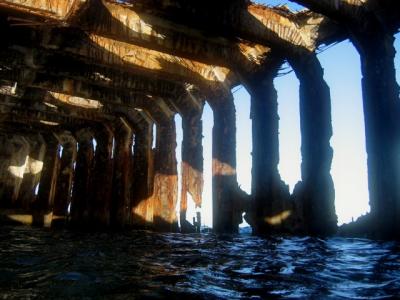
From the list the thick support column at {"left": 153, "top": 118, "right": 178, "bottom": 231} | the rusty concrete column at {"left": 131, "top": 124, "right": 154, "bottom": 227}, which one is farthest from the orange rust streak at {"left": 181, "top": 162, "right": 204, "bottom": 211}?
the rusty concrete column at {"left": 131, "top": 124, "right": 154, "bottom": 227}

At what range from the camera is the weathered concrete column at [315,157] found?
23.9 feet

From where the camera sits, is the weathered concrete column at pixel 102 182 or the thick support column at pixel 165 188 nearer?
the thick support column at pixel 165 188

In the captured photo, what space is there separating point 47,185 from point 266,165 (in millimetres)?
11904

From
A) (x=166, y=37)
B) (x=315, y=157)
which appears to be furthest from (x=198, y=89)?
(x=315, y=157)

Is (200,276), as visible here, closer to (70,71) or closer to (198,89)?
(70,71)

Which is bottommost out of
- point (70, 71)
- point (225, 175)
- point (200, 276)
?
point (200, 276)

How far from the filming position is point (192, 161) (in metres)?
11.0

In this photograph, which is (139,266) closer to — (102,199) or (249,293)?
(249,293)

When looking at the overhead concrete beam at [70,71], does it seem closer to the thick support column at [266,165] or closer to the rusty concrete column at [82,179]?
the thick support column at [266,165]

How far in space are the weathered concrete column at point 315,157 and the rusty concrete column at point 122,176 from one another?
736 centimetres

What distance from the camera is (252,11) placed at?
26.0ft

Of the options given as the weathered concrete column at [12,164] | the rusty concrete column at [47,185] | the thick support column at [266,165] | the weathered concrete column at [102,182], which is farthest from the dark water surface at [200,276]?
the weathered concrete column at [12,164]

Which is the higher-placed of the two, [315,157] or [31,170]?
[31,170]

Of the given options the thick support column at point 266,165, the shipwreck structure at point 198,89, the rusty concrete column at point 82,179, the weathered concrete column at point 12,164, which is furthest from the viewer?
the weathered concrete column at point 12,164
